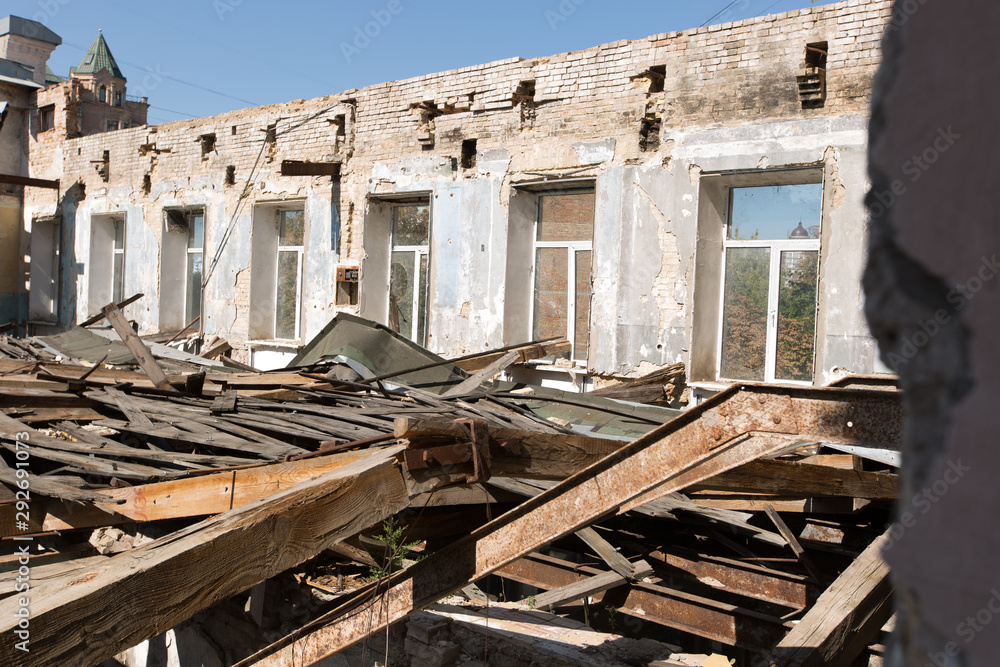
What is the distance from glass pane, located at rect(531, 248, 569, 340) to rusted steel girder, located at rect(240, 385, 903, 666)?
647 cm

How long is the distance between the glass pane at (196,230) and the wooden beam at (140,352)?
7838 mm

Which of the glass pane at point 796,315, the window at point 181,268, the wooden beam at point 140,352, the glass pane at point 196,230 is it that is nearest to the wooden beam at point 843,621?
the wooden beam at point 140,352

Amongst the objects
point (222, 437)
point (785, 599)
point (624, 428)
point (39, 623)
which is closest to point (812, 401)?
point (39, 623)

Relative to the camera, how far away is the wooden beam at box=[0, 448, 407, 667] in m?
1.51

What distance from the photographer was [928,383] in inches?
19.5

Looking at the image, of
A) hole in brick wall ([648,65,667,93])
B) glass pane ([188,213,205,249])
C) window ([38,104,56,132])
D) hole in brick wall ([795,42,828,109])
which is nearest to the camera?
hole in brick wall ([795,42,828,109])

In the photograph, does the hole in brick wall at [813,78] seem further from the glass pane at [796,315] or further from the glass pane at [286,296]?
the glass pane at [286,296]

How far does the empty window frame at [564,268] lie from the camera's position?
8508 millimetres

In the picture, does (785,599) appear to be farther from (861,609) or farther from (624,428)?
(624,428)

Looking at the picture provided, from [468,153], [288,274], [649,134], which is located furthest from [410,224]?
[649,134]

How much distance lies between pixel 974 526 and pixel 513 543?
1.76 m

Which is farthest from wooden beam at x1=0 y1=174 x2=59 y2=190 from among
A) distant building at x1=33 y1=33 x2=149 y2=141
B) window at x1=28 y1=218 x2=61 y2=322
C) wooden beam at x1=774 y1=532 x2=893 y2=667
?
distant building at x1=33 y1=33 x2=149 y2=141

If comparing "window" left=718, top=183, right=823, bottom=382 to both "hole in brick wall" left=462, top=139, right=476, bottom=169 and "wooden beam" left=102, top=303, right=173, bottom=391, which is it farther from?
"wooden beam" left=102, top=303, right=173, bottom=391

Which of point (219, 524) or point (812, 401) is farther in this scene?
point (219, 524)
